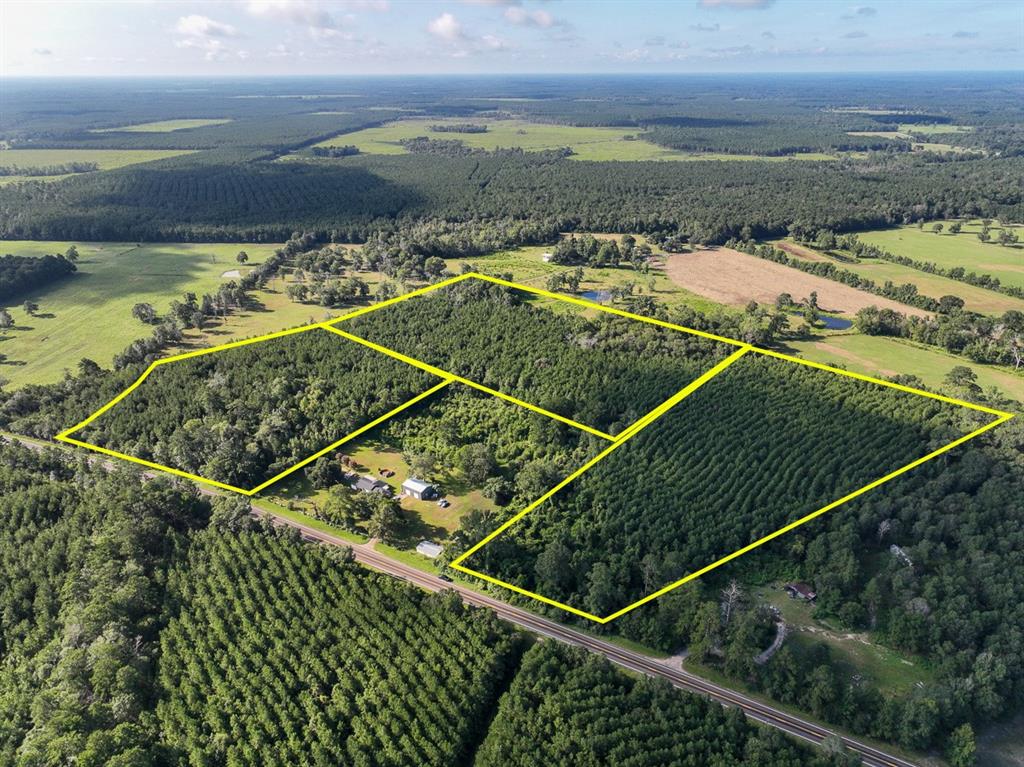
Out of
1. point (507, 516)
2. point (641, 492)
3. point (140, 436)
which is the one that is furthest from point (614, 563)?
point (140, 436)

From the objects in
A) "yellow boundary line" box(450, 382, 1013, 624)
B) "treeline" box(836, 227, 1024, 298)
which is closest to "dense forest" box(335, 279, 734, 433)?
"yellow boundary line" box(450, 382, 1013, 624)

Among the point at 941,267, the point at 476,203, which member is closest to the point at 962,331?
the point at 941,267

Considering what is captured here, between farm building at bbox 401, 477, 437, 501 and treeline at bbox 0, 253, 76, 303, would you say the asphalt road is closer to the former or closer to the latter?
farm building at bbox 401, 477, 437, 501

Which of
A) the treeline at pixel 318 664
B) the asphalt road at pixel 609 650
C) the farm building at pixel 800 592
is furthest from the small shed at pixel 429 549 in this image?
the farm building at pixel 800 592

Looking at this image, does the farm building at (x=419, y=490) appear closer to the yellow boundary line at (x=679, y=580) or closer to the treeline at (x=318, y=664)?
the yellow boundary line at (x=679, y=580)

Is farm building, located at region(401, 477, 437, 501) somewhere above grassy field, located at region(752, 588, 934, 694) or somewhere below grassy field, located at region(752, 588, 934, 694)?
above

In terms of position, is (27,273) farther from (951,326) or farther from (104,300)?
(951,326)

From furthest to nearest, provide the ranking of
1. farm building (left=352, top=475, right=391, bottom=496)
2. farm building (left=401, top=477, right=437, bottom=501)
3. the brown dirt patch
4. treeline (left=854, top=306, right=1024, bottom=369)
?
1. the brown dirt patch
2. treeline (left=854, top=306, right=1024, bottom=369)
3. farm building (left=352, top=475, right=391, bottom=496)
4. farm building (left=401, top=477, right=437, bottom=501)

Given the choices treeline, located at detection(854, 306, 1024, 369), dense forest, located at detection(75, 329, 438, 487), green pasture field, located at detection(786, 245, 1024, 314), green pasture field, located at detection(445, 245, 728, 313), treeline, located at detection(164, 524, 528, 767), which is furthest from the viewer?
green pasture field, located at detection(445, 245, 728, 313)
